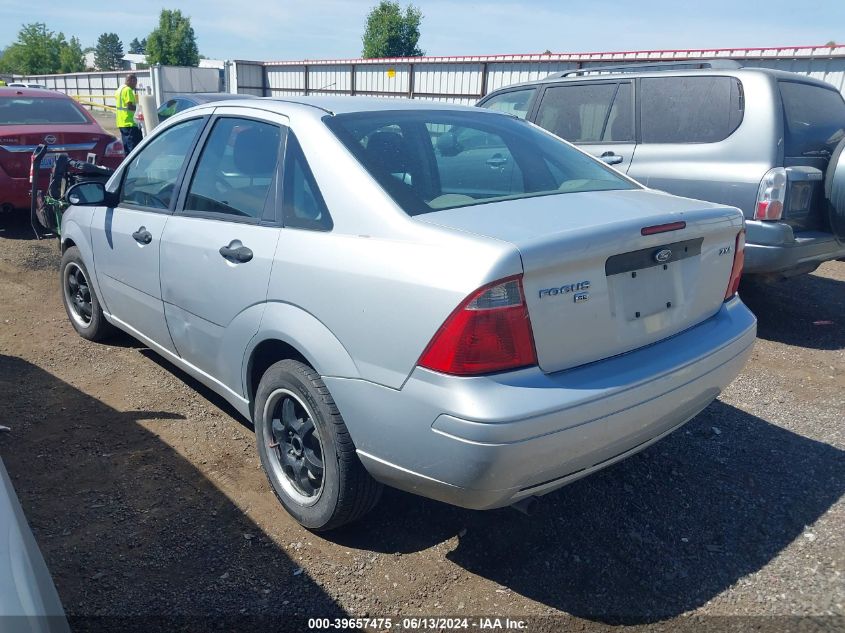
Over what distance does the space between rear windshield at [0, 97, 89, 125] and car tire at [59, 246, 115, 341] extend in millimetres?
4355

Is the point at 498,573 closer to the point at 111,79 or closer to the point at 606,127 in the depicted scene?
the point at 606,127

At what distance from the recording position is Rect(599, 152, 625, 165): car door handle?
5.94 meters

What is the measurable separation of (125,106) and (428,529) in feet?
45.0

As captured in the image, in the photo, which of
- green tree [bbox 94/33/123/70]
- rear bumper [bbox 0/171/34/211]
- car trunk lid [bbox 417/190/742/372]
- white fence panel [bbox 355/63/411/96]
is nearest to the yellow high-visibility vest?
rear bumper [bbox 0/171/34/211]

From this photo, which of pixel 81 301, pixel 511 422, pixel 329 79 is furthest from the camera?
pixel 329 79

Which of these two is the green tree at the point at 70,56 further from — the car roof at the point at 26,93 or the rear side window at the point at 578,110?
the rear side window at the point at 578,110

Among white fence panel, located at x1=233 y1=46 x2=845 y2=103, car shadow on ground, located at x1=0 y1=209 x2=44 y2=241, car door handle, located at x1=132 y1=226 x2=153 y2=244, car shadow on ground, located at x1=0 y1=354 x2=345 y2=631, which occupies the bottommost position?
car shadow on ground, located at x1=0 y1=354 x2=345 y2=631

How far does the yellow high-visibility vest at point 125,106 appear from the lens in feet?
45.6

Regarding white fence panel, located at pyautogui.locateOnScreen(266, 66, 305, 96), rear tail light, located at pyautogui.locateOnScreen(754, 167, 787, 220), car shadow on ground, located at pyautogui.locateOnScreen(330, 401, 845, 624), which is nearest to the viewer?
car shadow on ground, located at pyautogui.locateOnScreen(330, 401, 845, 624)

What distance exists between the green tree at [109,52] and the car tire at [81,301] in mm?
134631

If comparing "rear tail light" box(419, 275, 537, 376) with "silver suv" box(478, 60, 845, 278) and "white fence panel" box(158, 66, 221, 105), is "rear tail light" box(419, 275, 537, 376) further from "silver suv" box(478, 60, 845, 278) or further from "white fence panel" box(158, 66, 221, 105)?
"white fence panel" box(158, 66, 221, 105)

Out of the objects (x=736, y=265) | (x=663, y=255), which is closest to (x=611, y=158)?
(x=736, y=265)

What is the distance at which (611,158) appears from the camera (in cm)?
600

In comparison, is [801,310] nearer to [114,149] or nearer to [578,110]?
[578,110]
